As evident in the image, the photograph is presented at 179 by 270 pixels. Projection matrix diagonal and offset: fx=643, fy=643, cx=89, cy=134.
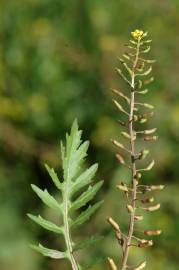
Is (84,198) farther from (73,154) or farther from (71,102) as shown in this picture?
(71,102)

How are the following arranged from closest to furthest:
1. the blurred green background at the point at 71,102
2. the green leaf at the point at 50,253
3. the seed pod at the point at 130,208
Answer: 1. the seed pod at the point at 130,208
2. the green leaf at the point at 50,253
3. the blurred green background at the point at 71,102

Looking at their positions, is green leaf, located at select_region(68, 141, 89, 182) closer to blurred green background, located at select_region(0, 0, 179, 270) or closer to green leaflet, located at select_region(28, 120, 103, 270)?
green leaflet, located at select_region(28, 120, 103, 270)

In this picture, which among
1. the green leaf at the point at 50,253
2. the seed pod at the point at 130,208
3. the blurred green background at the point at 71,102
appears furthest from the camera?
the blurred green background at the point at 71,102

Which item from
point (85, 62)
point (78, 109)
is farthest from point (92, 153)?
point (85, 62)

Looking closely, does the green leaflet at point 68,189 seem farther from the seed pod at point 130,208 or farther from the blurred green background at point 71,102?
the blurred green background at point 71,102

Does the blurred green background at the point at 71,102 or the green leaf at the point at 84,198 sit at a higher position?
the green leaf at the point at 84,198

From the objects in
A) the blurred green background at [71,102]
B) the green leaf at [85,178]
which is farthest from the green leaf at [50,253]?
the blurred green background at [71,102]

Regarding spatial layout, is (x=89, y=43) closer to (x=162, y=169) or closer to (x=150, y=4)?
(x=150, y=4)

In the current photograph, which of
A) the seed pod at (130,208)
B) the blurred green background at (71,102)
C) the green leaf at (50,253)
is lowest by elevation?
the blurred green background at (71,102)

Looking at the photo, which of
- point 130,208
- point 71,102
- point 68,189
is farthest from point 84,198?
point 71,102
